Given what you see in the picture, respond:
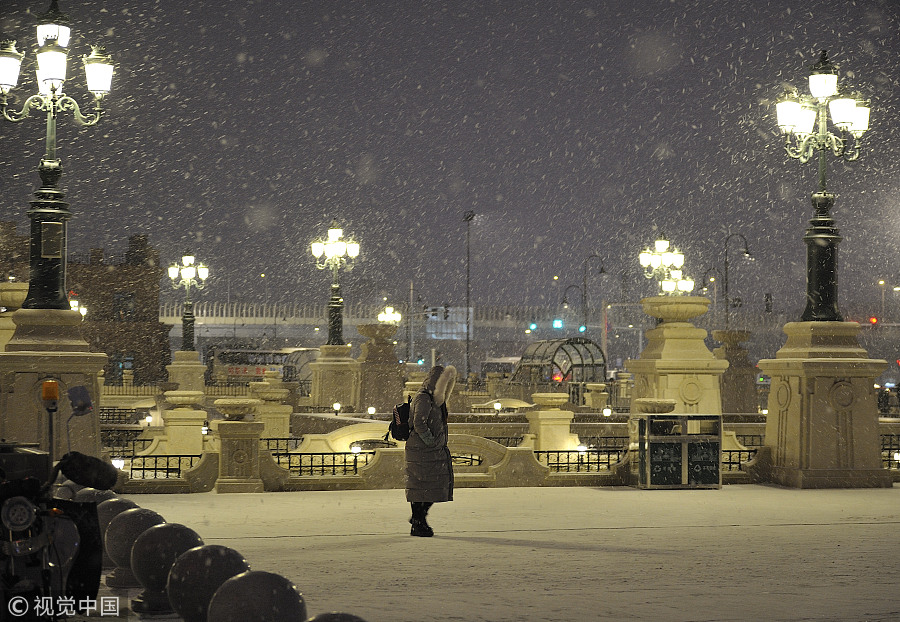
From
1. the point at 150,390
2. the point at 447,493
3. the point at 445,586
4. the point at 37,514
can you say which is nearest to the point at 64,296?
the point at 447,493

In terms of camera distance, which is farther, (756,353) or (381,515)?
(756,353)

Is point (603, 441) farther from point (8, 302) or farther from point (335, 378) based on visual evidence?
point (8, 302)

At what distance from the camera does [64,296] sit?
44.5 feet

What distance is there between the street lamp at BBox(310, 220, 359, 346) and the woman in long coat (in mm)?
20196

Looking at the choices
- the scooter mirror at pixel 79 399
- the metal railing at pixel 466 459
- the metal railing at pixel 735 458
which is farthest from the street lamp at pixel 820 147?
the scooter mirror at pixel 79 399

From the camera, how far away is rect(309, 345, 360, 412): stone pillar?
31312 millimetres

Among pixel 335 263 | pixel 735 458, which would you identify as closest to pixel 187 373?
pixel 335 263

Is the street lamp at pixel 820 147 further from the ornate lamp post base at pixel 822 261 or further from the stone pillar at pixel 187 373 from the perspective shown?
the stone pillar at pixel 187 373

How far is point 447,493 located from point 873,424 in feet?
24.9

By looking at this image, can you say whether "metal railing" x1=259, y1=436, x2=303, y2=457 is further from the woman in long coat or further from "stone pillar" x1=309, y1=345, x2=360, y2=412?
"stone pillar" x1=309, y1=345, x2=360, y2=412

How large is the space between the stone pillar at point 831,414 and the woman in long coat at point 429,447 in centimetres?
639

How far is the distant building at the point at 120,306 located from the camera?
72.8 meters

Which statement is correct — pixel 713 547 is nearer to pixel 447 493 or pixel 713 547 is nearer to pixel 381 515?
pixel 447 493

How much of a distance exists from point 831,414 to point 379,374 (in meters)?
16.9
